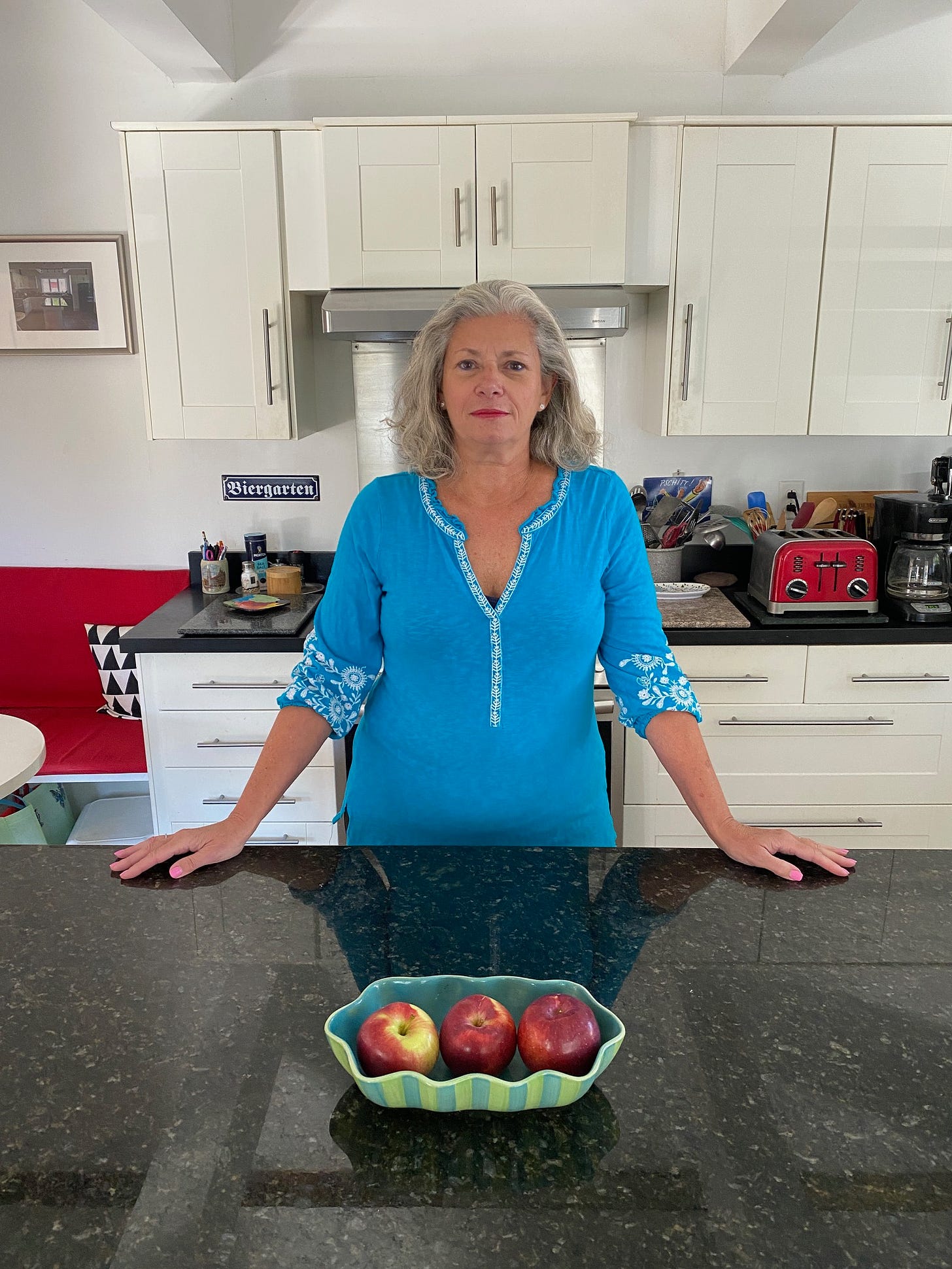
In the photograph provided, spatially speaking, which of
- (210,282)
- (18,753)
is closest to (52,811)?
(18,753)

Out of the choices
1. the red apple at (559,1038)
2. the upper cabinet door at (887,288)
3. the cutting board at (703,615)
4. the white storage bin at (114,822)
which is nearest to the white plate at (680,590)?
the cutting board at (703,615)

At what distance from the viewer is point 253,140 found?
2.56 metres

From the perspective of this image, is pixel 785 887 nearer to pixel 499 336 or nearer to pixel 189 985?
pixel 189 985

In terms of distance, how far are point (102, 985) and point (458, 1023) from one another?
16.2 inches

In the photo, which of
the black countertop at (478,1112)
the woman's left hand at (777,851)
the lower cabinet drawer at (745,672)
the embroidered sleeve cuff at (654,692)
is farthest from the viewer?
the lower cabinet drawer at (745,672)

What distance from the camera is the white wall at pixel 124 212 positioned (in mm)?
2842

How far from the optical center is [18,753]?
2.14m

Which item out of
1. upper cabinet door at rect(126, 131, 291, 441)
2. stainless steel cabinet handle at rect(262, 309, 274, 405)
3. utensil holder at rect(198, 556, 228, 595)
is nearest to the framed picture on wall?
upper cabinet door at rect(126, 131, 291, 441)

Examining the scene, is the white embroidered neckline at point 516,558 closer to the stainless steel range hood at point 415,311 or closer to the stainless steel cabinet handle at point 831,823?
the stainless steel range hood at point 415,311

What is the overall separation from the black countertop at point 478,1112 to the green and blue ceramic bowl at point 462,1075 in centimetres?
3

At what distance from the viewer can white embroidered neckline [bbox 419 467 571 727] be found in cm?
145

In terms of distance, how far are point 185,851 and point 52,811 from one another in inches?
85.0

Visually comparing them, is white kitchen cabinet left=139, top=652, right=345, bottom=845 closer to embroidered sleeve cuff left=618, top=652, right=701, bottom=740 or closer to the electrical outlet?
embroidered sleeve cuff left=618, top=652, right=701, bottom=740

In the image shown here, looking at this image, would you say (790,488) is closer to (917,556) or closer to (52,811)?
(917,556)
